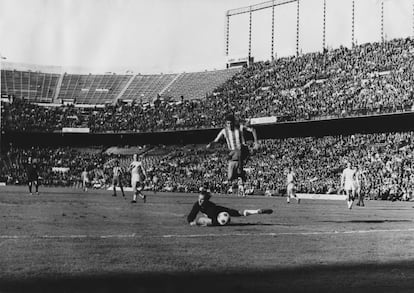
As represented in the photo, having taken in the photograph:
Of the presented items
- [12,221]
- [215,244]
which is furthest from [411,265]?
[12,221]

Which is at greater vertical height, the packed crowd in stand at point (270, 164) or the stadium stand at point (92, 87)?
the stadium stand at point (92, 87)

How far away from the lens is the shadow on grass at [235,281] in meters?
7.13

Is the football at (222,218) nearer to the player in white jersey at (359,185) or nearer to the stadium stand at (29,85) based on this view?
the player in white jersey at (359,185)

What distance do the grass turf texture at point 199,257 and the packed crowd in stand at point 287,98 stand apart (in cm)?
3657

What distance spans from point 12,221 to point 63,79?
72259mm

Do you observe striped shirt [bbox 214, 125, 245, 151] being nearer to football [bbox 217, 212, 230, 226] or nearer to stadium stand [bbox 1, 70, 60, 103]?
football [bbox 217, 212, 230, 226]

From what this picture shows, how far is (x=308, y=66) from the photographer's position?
6406 cm

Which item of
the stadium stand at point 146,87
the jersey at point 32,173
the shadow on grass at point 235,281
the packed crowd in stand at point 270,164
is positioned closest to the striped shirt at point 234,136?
the shadow on grass at point 235,281

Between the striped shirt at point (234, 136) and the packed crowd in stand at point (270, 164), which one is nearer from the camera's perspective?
the striped shirt at point (234, 136)

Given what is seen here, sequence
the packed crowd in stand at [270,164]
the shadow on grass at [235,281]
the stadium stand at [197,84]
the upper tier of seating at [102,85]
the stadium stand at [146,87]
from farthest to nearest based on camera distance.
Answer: the stadium stand at [146,87] < the upper tier of seating at [102,85] < the stadium stand at [197,84] < the packed crowd in stand at [270,164] < the shadow on grass at [235,281]

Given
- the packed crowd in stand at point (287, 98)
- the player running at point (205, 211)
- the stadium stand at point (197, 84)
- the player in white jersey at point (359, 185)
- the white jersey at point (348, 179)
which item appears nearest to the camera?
the player running at point (205, 211)

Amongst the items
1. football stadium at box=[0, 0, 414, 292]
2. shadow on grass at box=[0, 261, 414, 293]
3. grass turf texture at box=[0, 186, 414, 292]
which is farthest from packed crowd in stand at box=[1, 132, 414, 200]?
shadow on grass at box=[0, 261, 414, 293]

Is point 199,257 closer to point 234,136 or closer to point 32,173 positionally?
point 234,136

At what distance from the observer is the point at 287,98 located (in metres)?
60.6
